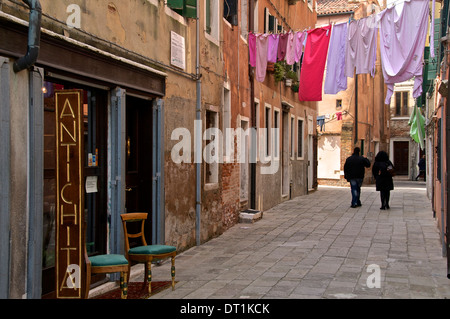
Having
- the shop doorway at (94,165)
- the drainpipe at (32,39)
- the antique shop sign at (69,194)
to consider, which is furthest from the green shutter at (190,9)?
the antique shop sign at (69,194)

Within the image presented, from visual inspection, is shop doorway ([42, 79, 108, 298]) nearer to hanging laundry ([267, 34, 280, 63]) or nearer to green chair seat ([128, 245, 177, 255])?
green chair seat ([128, 245, 177, 255])

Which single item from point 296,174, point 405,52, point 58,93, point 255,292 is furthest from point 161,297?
point 296,174

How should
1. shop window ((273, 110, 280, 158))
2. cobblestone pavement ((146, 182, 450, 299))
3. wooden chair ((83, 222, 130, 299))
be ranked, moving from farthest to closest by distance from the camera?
1. shop window ((273, 110, 280, 158))
2. cobblestone pavement ((146, 182, 450, 299))
3. wooden chair ((83, 222, 130, 299))

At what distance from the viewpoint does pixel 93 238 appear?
6660 millimetres

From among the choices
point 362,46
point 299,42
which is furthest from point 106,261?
point 299,42

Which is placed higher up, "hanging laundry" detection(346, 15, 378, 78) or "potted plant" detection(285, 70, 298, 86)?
"potted plant" detection(285, 70, 298, 86)

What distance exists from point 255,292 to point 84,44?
10.8 ft

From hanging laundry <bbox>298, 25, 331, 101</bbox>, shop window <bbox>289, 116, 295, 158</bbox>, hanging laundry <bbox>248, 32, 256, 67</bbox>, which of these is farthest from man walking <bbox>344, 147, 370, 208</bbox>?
hanging laundry <bbox>248, 32, 256, 67</bbox>

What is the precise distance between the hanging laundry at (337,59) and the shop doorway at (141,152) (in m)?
4.22

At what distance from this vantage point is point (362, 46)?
408 inches

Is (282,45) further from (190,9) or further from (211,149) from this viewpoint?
(190,9)

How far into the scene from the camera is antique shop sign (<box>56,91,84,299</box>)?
4762 millimetres

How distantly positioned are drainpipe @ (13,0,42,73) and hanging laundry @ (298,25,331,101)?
7.23m

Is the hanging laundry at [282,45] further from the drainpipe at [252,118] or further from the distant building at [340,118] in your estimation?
the distant building at [340,118]
